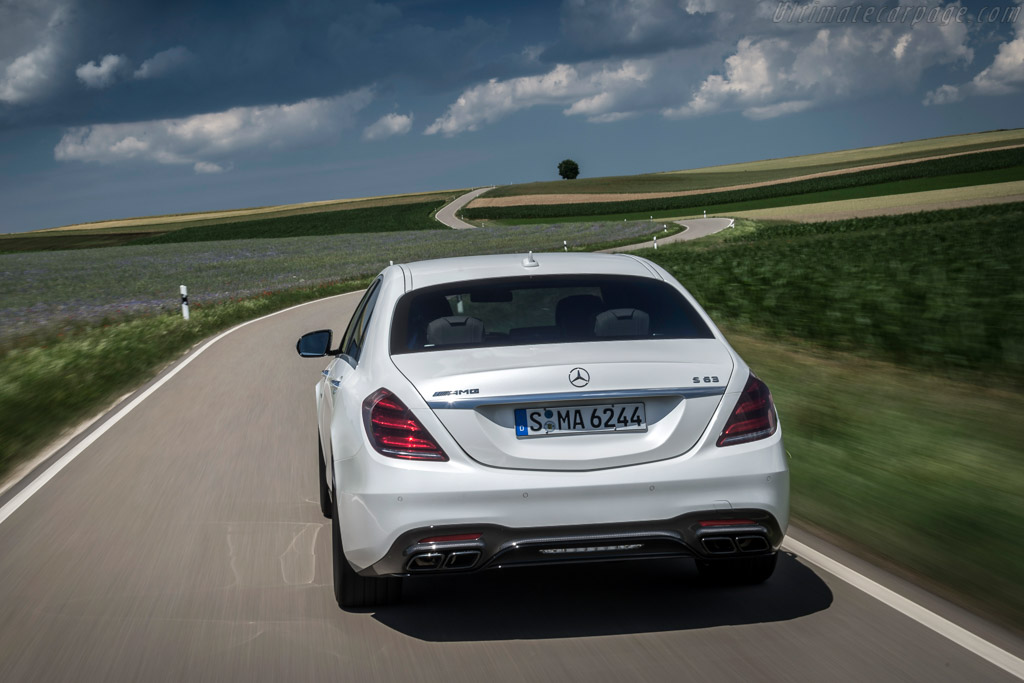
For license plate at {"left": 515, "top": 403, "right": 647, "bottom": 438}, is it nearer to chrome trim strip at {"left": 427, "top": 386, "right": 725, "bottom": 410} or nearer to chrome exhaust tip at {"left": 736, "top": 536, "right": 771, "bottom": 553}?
chrome trim strip at {"left": 427, "top": 386, "right": 725, "bottom": 410}

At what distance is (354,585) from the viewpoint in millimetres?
4645

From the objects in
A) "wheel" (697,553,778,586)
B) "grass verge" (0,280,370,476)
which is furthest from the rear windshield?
"grass verge" (0,280,370,476)

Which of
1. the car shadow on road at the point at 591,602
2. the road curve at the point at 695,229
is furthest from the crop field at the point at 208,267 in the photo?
the car shadow on road at the point at 591,602

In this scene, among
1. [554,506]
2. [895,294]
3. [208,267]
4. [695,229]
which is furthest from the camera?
[695,229]

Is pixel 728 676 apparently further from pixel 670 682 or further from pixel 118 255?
pixel 118 255

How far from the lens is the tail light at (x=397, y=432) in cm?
416

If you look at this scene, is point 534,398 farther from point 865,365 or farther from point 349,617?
point 865,365

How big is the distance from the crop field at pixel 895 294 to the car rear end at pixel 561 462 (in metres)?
7.87

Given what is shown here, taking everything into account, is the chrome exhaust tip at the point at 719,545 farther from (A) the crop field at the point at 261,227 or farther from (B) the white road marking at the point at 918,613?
(A) the crop field at the point at 261,227

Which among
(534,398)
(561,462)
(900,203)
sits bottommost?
(900,203)

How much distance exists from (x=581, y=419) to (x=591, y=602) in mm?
1054

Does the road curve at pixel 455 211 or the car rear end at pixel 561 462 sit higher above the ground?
the car rear end at pixel 561 462

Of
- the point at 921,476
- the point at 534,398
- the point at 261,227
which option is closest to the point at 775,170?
the point at 261,227

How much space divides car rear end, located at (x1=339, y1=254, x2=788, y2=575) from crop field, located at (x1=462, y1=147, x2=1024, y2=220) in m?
76.1
